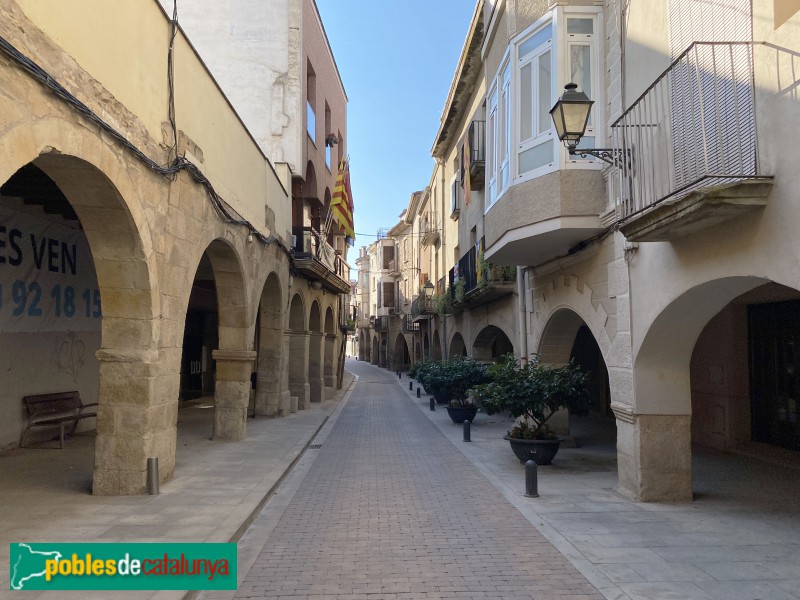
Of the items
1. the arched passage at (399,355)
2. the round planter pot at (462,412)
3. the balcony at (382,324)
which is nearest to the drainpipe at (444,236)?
the round planter pot at (462,412)

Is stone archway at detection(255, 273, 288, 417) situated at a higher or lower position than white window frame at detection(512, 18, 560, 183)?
lower

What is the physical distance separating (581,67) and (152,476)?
7.58m

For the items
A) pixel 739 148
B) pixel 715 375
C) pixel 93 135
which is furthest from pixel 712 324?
pixel 93 135

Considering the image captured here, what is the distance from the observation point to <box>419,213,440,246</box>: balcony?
1093 inches

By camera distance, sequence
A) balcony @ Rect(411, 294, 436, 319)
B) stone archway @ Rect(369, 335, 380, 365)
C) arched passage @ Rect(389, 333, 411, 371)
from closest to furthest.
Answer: balcony @ Rect(411, 294, 436, 319) < arched passage @ Rect(389, 333, 411, 371) < stone archway @ Rect(369, 335, 380, 365)

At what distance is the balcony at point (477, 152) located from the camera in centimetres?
1566

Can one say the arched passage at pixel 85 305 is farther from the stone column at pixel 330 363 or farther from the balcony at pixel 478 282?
the stone column at pixel 330 363

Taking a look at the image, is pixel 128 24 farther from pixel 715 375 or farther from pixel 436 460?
pixel 715 375

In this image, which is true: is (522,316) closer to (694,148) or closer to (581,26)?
(581,26)

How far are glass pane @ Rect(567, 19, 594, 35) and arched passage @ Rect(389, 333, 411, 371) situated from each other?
39.7 m

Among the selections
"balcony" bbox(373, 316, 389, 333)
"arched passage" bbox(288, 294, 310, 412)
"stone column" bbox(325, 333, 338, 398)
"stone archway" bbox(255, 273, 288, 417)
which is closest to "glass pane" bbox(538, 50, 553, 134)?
"stone archway" bbox(255, 273, 288, 417)

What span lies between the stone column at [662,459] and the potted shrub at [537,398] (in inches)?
76.5

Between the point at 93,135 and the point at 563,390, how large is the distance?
684 cm

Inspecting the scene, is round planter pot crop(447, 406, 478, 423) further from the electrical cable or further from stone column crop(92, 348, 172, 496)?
stone column crop(92, 348, 172, 496)
